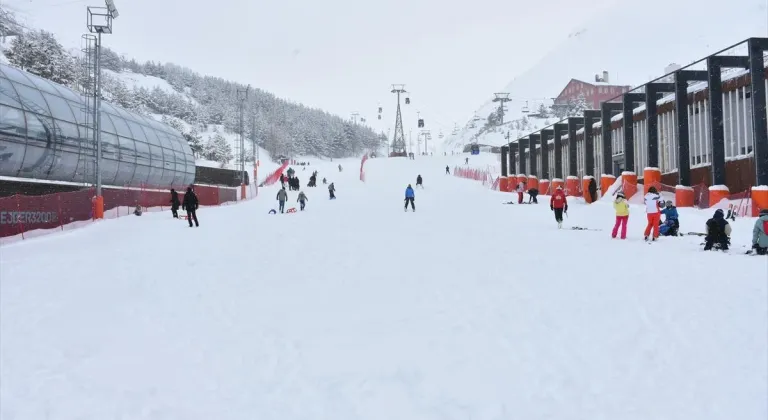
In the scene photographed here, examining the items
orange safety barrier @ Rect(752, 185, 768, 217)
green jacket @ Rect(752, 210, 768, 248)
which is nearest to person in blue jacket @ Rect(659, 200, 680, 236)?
green jacket @ Rect(752, 210, 768, 248)

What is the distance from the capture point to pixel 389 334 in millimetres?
6402

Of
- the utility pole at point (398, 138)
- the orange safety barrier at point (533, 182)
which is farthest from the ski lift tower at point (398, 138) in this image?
the orange safety barrier at point (533, 182)

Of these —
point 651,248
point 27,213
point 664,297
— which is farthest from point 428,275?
point 27,213

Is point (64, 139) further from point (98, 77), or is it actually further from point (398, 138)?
point (398, 138)

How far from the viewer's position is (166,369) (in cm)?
566

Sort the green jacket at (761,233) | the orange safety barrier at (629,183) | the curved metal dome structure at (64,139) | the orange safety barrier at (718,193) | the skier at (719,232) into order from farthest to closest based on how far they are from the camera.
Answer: the orange safety barrier at (629,183) < the curved metal dome structure at (64,139) < the orange safety barrier at (718,193) < the skier at (719,232) < the green jacket at (761,233)

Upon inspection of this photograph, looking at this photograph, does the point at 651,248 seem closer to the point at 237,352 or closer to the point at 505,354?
the point at 505,354

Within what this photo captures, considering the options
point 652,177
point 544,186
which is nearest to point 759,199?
point 652,177

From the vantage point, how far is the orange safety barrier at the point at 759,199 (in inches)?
639

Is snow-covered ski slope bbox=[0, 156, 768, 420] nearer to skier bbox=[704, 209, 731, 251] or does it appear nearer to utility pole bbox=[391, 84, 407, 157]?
skier bbox=[704, 209, 731, 251]

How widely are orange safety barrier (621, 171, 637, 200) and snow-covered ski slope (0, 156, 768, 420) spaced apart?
12236 mm

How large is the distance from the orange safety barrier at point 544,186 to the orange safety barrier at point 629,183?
1013cm

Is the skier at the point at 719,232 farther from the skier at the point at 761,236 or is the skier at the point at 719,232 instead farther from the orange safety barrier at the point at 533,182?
the orange safety barrier at the point at 533,182

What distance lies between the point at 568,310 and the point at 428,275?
112 inches
